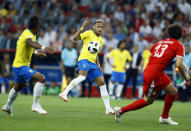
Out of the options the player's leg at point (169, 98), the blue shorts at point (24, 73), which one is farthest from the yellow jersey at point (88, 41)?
the player's leg at point (169, 98)

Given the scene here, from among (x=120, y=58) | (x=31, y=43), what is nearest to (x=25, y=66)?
(x=31, y=43)

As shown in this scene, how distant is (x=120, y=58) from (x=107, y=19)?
15.1ft

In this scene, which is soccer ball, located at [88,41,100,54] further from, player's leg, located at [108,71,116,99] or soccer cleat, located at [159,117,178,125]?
player's leg, located at [108,71,116,99]

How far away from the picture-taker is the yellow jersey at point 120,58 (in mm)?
21719

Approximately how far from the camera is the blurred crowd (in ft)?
78.0

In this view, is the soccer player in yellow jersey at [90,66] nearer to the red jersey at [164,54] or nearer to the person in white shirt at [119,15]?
the red jersey at [164,54]

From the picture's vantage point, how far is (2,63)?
2377 cm

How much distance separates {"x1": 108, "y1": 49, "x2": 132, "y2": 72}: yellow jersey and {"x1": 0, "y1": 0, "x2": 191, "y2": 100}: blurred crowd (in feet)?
2.64

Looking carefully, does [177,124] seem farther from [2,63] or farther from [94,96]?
[2,63]

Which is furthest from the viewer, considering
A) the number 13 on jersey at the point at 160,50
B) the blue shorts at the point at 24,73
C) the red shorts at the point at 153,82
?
the blue shorts at the point at 24,73

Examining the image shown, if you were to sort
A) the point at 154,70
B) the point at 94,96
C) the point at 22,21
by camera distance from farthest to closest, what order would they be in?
the point at 22,21
the point at 94,96
the point at 154,70

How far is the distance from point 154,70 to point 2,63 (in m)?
15.3

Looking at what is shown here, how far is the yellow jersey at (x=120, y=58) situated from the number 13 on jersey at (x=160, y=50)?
11685 mm

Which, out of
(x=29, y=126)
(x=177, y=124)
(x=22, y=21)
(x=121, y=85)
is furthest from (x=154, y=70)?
(x=22, y=21)
